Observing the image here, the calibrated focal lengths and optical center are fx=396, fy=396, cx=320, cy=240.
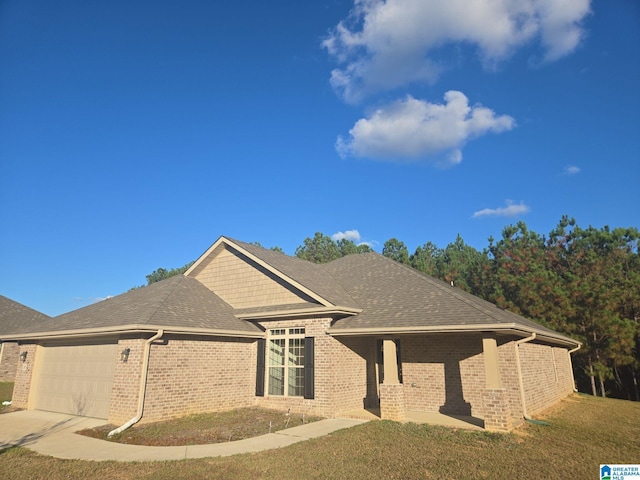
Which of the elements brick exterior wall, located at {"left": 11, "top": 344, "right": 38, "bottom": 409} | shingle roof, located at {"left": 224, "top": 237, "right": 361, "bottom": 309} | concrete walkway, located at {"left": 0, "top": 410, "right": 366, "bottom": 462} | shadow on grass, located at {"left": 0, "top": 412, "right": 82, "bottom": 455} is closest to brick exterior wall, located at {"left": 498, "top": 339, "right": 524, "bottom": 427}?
concrete walkway, located at {"left": 0, "top": 410, "right": 366, "bottom": 462}

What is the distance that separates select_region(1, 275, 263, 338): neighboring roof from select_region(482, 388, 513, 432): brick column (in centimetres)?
771

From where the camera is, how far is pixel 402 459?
288 inches

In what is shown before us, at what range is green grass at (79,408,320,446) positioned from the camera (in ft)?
30.5

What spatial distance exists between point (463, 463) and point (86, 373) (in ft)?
38.3

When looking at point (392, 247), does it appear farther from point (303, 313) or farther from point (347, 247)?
point (303, 313)

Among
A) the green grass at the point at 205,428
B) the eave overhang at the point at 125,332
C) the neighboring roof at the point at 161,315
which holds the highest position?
the neighboring roof at the point at 161,315

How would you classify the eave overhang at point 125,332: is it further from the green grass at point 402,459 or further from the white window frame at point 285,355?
the green grass at point 402,459

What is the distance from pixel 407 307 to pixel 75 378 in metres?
11.1

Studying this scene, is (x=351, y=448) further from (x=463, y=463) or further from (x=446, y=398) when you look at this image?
(x=446, y=398)

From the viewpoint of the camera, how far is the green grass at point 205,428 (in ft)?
30.5

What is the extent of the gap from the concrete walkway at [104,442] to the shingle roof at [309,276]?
385 centimetres

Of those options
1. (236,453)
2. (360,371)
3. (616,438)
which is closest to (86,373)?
(236,453)

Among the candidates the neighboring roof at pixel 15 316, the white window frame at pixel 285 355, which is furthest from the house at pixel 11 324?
the white window frame at pixel 285 355

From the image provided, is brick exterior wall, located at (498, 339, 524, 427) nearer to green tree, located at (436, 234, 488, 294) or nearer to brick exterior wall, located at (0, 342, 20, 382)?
green tree, located at (436, 234, 488, 294)
